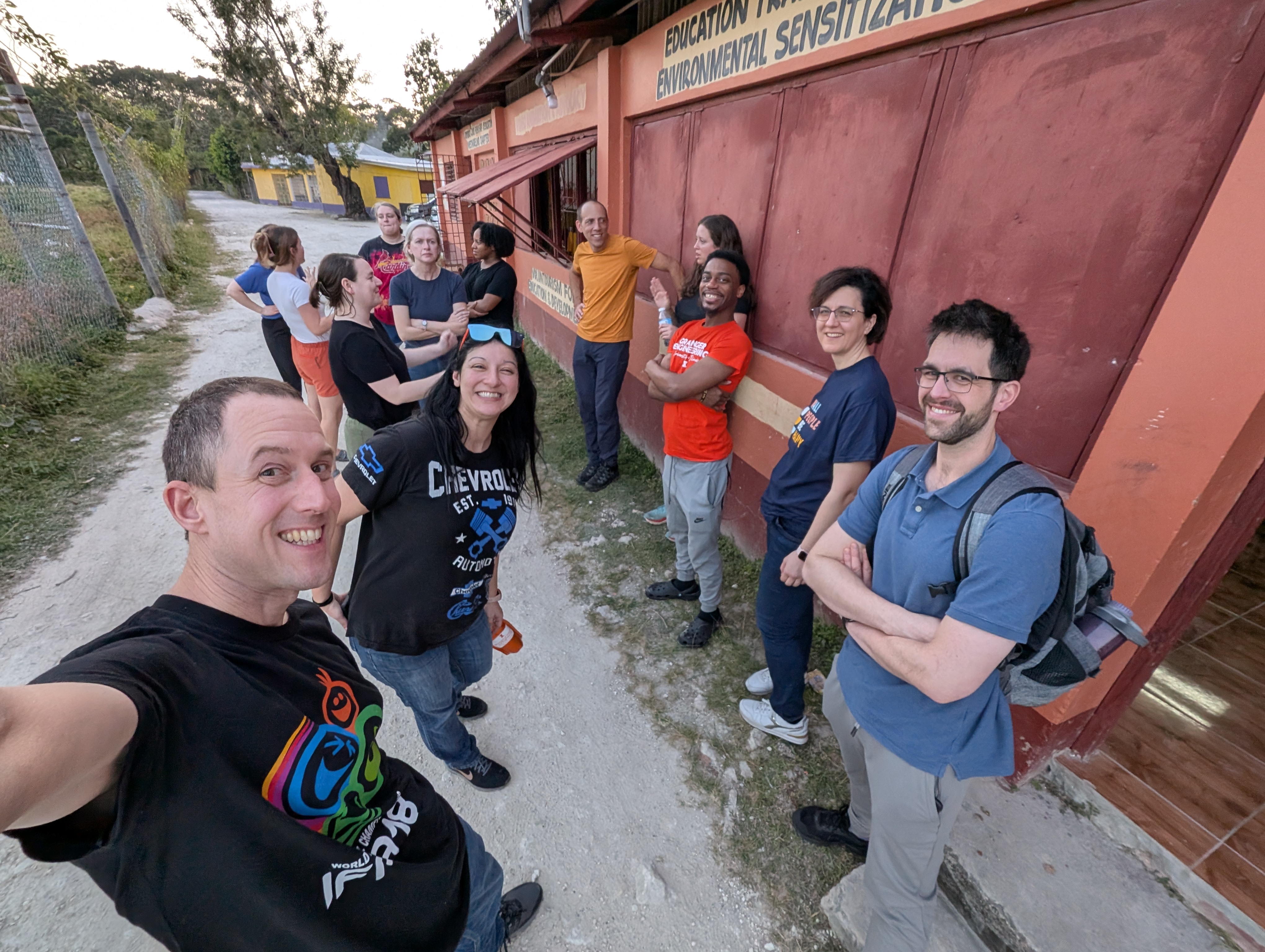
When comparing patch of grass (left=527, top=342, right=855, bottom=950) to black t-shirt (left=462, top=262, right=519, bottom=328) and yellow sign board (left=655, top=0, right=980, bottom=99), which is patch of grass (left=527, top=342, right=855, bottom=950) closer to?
black t-shirt (left=462, top=262, right=519, bottom=328)

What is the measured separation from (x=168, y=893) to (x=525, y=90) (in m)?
8.27

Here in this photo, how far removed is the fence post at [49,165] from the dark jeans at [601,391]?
708 centimetres

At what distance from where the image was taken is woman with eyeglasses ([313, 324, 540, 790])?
1702 mm

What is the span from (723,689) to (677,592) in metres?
0.76

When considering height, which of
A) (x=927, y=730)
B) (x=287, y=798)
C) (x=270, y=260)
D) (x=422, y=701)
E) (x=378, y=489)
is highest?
(x=270, y=260)

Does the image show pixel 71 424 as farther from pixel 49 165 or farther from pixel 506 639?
pixel 506 639

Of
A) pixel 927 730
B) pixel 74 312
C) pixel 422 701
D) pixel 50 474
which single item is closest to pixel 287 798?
pixel 422 701

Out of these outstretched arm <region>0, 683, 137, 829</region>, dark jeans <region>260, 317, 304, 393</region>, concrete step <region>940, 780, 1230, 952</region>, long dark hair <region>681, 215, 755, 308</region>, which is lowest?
concrete step <region>940, 780, 1230, 952</region>

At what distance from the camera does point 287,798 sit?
96cm

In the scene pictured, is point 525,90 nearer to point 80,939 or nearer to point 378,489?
point 378,489

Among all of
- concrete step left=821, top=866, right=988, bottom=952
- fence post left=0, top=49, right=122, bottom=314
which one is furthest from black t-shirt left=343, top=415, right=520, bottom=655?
fence post left=0, top=49, right=122, bottom=314

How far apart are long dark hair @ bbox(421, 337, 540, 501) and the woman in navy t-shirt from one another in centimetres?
340

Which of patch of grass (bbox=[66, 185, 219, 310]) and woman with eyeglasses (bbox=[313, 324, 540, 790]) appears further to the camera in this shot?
patch of grass (bbox=[66, 185, 219, 310])

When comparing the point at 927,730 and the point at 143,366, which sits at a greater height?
the point at 927,730
